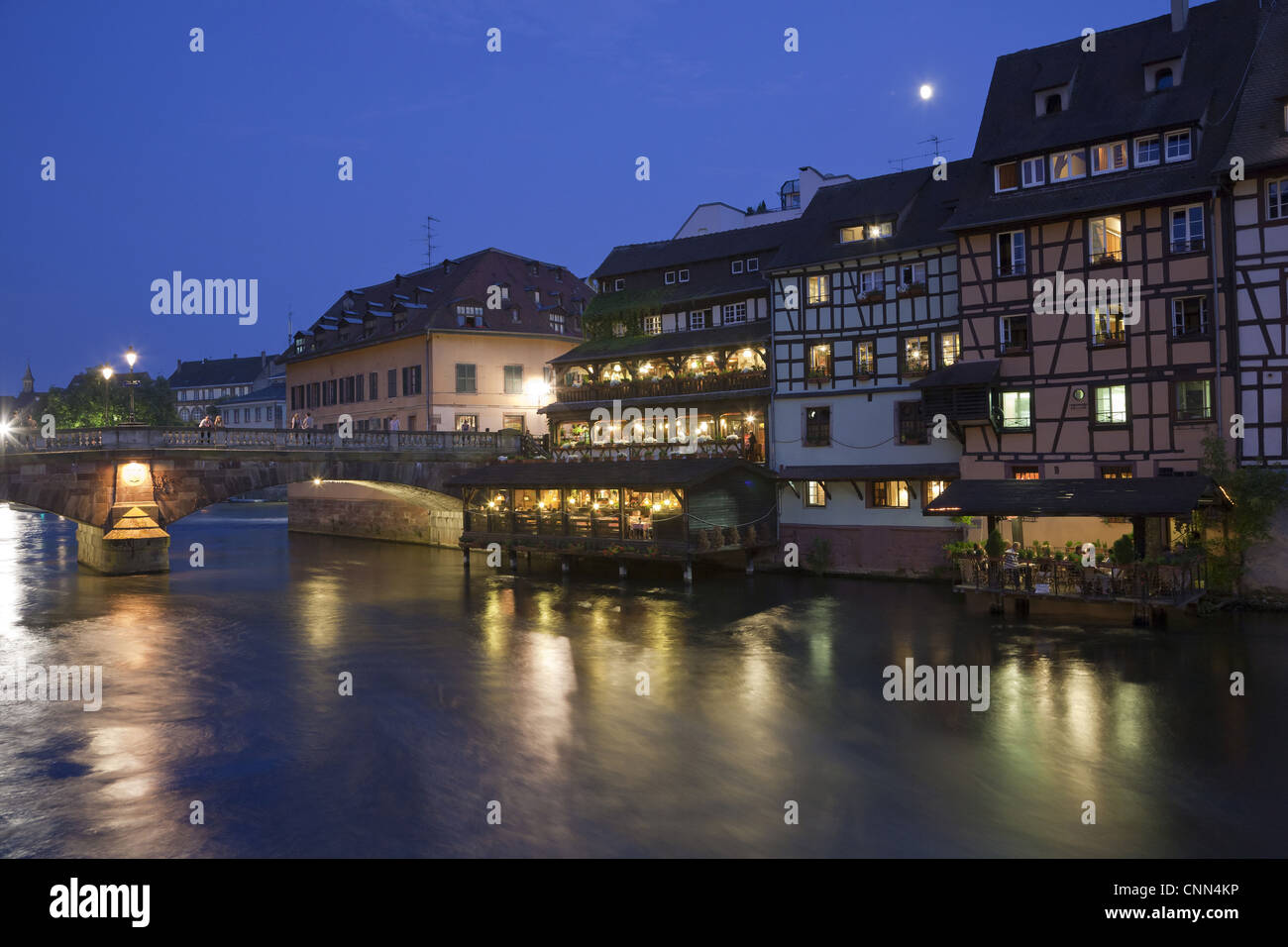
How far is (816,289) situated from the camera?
125 feet

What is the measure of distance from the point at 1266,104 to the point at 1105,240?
5.69 metres

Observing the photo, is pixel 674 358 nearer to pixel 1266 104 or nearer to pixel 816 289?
pixel 816 289

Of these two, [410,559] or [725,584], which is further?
[410,559]

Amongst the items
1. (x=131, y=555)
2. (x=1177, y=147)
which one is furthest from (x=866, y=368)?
(x=131, y=555)

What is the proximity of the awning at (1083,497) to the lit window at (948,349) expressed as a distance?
6.01m

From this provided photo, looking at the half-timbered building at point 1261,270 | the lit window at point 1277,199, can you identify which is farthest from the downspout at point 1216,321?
the lit window at point 1277,199

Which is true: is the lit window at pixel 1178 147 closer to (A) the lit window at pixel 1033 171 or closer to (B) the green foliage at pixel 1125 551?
(A) the lit window at pixel 1033 171

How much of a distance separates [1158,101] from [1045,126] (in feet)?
11.6

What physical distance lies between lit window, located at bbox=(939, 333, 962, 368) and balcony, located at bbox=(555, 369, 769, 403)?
299 inches

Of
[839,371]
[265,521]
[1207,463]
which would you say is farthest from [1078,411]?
[265,521]

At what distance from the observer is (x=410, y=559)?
4997 cm

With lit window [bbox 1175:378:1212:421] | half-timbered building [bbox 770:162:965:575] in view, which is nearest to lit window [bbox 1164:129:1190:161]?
lit window [bbox 1175:378:1212:421]
